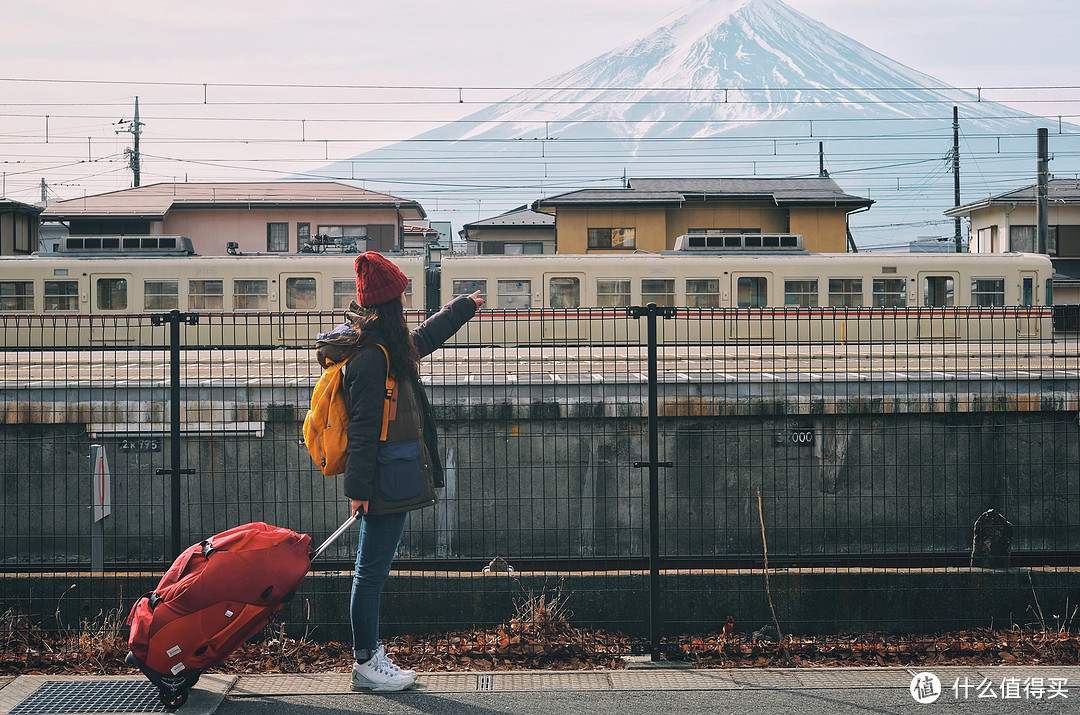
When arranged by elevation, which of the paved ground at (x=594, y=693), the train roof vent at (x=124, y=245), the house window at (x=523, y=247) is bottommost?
the paved ground at (x=594, y=693)

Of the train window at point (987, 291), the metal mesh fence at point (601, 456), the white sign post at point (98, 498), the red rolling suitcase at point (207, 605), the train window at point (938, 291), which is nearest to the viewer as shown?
the red rolling suitcase at point (207, 605)

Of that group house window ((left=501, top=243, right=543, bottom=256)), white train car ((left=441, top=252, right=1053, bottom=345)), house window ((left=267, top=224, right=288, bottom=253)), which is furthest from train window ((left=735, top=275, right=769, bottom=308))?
house window ((left=501, top=243, right=543, bottom=256))

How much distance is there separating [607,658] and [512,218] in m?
43.7

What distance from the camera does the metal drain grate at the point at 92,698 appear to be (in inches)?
185

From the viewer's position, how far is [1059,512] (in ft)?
33.9

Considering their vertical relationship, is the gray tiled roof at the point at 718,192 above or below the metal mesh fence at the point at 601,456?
above

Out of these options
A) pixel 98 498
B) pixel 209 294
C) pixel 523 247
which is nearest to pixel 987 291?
pixel 209 294

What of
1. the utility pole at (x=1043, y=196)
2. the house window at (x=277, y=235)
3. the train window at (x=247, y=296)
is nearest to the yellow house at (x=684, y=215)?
the utility pole at (x=1043, y=196)

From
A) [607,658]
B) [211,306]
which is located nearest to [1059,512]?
[607,658]

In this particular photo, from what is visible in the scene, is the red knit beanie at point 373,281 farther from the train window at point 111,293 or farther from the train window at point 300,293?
the train window at point 111,293

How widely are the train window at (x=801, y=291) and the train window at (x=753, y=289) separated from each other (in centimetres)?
51

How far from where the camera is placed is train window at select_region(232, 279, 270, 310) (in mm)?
22906

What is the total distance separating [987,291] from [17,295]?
2347cm

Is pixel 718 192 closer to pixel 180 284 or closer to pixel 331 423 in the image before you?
pixel 180 284
